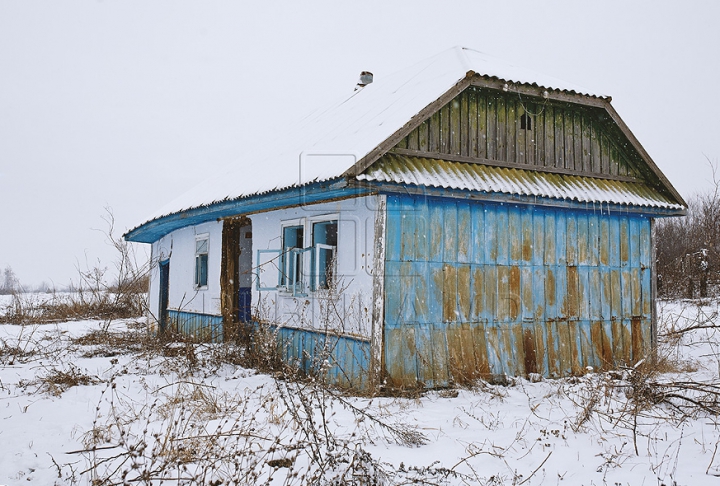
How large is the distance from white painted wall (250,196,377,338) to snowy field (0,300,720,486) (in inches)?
42.4

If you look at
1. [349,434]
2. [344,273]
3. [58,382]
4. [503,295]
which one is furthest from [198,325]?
[349,434]

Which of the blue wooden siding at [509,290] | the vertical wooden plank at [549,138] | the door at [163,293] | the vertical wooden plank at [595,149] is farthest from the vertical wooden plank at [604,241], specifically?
the door at [163,293]

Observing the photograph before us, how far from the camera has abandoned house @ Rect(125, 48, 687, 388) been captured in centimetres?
716

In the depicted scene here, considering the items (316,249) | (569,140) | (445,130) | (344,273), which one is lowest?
(344,273)

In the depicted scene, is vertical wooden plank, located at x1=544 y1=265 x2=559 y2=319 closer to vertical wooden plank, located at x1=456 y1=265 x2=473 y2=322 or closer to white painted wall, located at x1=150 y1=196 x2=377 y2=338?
vertical wooden plank, located at x1=456 y1=265 x2=473 y2=322

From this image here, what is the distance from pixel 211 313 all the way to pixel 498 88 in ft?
23.3

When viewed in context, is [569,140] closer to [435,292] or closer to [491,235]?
[491,235]

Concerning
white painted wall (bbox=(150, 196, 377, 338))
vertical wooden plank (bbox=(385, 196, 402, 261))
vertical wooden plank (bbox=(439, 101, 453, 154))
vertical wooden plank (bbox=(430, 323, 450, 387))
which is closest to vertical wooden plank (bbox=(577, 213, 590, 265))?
vertical wooden plank (bbox=(439, 101, 453, 154))

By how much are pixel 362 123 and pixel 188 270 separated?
6.32 meters

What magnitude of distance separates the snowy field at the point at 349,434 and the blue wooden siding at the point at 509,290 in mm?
476

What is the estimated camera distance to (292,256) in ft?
29.8

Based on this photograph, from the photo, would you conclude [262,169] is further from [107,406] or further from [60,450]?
[60,450]

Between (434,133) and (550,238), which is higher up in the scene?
(434,133)

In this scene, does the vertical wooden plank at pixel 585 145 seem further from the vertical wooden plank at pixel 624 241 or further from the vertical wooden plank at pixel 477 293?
the vertical wooden plank at pixel 477 293
